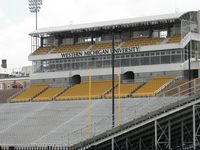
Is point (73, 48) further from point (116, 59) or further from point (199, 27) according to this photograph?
point (199, 27)

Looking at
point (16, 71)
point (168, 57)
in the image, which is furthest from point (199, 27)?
point (16, 71)

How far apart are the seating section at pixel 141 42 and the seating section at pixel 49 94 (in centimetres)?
912

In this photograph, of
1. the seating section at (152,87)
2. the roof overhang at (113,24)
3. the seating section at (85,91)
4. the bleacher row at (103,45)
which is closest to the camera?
the seating section at (152,87)

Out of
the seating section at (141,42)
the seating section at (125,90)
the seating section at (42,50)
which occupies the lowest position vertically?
the seating section at (125,90)

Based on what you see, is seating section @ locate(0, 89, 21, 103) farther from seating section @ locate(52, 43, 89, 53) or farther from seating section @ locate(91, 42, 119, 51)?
seating section @ locate(91, 42, 119, 51)

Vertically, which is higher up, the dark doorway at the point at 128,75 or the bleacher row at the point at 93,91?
the dark doorway at the point at 128,75

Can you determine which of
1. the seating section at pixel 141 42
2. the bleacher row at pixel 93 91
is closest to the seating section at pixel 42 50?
the bleacher row at pixel 93 91

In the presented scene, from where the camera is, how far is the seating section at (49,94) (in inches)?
2447

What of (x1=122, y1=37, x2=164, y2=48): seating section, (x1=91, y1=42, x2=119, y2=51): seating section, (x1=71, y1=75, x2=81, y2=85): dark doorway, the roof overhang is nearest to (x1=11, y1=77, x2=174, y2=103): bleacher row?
(x1=71, y1=75, x2=81, y2=85): dark doorway

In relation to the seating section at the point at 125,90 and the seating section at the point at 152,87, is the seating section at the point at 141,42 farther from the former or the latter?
the seating section at the point at 125,90

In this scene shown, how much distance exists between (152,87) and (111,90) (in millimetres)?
4709

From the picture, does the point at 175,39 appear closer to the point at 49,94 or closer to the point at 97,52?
the point at 97,52

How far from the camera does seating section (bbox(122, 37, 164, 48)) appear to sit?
6284cm

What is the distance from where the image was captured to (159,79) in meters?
58.9
